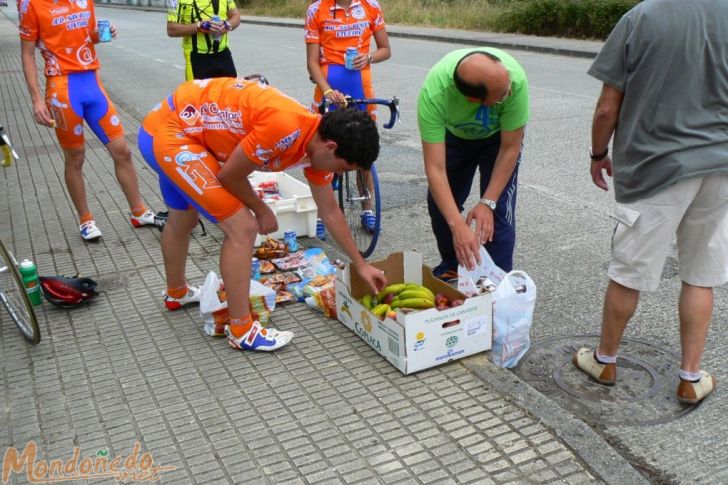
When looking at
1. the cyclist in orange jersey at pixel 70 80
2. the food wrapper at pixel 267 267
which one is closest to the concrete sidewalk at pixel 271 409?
the food wrapper at pixel 267 267

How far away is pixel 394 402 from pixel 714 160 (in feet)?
5.60

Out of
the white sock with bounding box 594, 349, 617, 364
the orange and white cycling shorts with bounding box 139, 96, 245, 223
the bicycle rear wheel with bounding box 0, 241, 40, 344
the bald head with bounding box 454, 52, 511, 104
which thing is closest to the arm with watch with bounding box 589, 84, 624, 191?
the bald head with bounding box 454, 52, 511, 104

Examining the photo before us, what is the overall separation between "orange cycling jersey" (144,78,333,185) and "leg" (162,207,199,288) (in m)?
0.51

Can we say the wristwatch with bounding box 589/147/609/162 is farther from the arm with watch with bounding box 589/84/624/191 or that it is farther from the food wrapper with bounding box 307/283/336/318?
the food wrapper with bounding box 307/283/336/318

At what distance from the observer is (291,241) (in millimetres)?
5133

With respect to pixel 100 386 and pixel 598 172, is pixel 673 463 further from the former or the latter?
pixel 100 386

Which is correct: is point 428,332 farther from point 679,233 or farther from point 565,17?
point 565,17

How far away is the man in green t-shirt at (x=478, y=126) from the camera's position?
129 inches

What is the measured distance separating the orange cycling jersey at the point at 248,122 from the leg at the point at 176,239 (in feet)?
1.68

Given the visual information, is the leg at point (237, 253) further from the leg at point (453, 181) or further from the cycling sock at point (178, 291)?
the leg at point (453, 181)

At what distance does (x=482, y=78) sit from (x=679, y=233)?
1.12 meters

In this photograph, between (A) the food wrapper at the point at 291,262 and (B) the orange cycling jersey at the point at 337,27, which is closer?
(A) the food wrapper at the point at 291,262

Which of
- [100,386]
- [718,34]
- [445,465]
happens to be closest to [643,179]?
[718,34]

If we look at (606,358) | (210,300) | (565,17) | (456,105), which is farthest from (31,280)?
(565,17)
